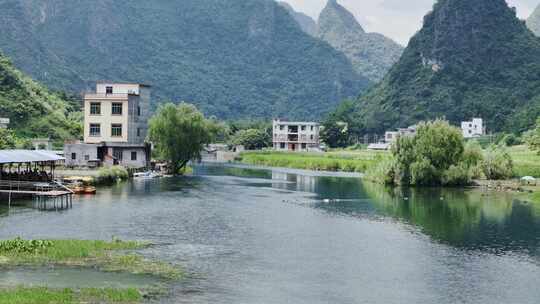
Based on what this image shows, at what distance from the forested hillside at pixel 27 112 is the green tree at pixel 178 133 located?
23433 mm

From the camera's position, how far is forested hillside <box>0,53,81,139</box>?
118 metres

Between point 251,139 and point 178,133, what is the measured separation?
86831mm

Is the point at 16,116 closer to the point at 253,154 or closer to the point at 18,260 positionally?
the point at 253,154

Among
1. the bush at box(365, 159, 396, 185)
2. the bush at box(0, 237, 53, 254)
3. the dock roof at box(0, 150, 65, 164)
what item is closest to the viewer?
the bush at box(0, 237, 53, 254)

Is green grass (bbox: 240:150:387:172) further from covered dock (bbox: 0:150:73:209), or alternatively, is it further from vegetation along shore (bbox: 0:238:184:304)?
vegetation along shore (bbox: 0:238:184:304)

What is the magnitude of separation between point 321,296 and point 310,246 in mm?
12643

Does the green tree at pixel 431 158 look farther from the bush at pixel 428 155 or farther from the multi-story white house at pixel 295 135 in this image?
the multi-story white house at pixel 295 135

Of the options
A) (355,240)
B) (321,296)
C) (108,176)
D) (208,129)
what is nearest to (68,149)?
(108,176)

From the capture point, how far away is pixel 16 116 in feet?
389

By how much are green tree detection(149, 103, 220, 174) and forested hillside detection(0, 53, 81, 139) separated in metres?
23.4

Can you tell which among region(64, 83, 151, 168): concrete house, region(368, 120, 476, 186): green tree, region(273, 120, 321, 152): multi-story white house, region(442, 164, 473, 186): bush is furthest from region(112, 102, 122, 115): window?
region(273, 120, 321, 152): multi-story white house

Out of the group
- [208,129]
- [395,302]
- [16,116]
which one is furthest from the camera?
[16,116]

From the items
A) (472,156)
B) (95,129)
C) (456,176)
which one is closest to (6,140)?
(95,129)

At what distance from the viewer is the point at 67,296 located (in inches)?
1247
